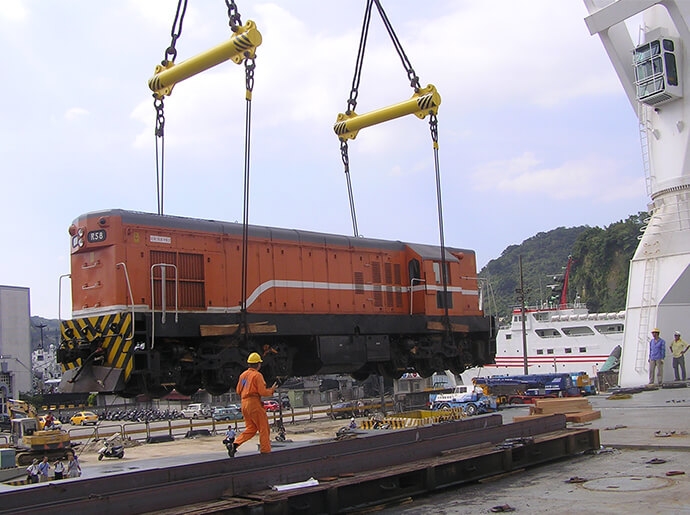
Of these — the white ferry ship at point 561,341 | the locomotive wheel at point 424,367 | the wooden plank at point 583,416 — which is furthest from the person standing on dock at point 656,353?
the white ferry ship at point 561,341

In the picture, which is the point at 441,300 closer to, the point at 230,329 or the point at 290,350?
the point at 290,350

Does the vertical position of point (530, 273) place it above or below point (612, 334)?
above

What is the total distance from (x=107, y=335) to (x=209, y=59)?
13.5 ft

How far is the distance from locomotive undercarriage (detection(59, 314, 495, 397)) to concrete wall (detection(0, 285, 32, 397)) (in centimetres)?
3881

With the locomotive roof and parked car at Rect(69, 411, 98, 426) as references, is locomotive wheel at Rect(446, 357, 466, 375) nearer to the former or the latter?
the locomotive roof

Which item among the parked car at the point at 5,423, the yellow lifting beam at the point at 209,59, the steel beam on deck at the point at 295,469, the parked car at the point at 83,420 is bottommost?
the parked car at the point at 83,420

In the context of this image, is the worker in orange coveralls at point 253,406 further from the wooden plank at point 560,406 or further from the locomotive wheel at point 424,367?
the wooden plank at point 560,406

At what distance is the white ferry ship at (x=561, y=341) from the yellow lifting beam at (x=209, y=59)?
1255 inches

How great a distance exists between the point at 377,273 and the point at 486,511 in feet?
Result: 21.7

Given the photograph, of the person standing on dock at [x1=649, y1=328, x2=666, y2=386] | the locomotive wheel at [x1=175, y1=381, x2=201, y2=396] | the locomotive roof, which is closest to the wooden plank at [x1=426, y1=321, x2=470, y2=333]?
Result: the locomotive roof

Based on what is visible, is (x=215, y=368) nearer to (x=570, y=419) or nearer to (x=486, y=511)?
(x=486, y=511)

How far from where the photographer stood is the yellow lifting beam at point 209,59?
9344mm

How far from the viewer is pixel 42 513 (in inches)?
221

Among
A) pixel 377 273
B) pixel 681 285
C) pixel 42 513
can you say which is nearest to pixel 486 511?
pixel 42 513
